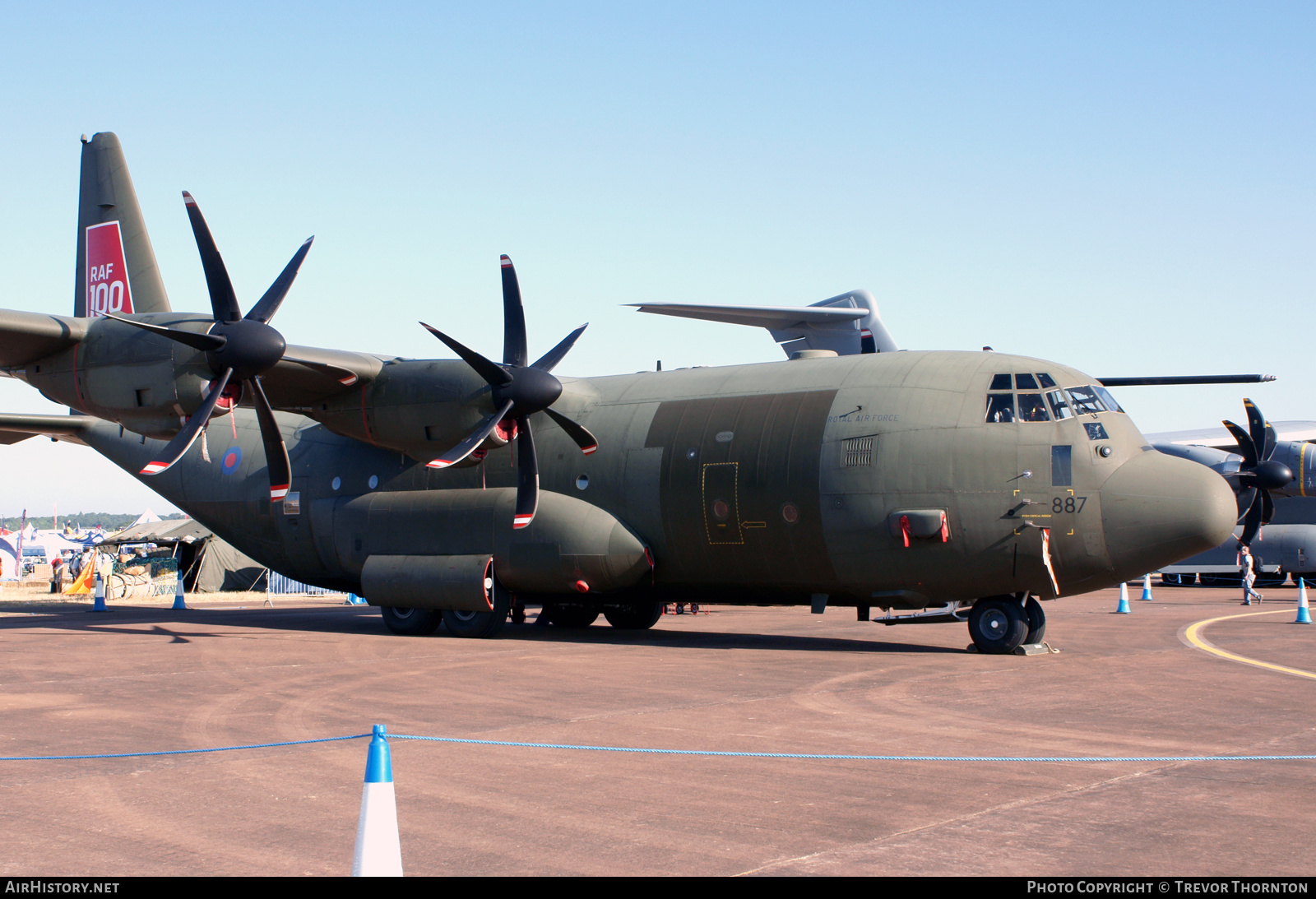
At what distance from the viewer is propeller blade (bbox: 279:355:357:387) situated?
19125mm

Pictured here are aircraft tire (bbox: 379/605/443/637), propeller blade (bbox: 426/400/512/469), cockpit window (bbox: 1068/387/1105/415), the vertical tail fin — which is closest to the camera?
cockpit window (bbox: 1068/387/1105/415)

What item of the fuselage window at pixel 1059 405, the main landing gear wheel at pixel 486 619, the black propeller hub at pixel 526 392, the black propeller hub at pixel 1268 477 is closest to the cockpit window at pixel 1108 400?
the fuselage window at pixel 1059 405

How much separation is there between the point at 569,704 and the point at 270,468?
9.71 m

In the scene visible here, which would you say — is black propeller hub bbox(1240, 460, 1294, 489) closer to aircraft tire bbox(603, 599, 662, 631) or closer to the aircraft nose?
the aircraft nose

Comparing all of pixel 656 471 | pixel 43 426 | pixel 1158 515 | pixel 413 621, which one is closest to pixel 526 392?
pixel 656 471

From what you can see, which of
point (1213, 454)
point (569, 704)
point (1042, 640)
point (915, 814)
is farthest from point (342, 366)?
point (1213, 454)

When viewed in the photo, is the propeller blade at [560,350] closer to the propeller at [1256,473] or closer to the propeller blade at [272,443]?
the propeller blade at [272,443]

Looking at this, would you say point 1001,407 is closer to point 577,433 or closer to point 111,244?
point 577,433

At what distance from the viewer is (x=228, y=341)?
1778cm

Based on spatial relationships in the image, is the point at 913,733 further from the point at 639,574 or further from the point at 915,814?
the point at 639,574

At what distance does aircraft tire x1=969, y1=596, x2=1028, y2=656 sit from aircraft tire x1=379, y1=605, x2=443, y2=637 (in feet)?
32.6

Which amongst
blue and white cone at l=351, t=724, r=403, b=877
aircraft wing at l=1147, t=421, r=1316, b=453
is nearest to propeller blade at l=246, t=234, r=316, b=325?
blue and white cone at l=351, t=724, r=403, b=877

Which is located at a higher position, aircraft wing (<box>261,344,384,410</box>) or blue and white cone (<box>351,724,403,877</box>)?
aircraft wing (<box>261,344,384,410</box>)
